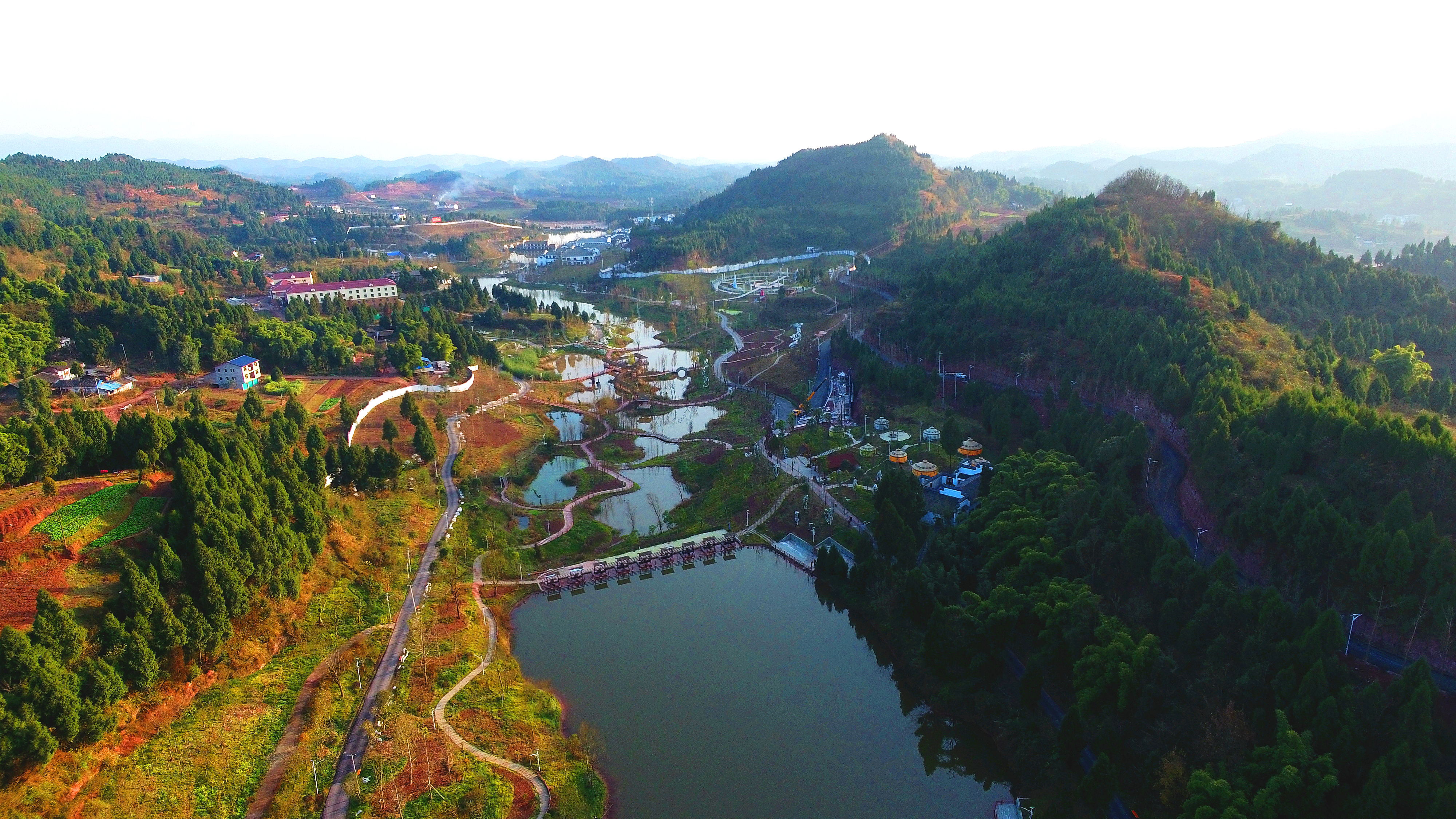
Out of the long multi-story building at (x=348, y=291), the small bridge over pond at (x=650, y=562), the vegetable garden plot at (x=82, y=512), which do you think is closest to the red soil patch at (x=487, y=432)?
the small bridge over pond at (x=650, y=562)

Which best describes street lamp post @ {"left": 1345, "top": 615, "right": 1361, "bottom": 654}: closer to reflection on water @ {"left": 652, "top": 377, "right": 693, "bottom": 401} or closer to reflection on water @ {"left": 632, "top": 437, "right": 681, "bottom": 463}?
reflection on water @ {"left": 632, "top": 437, "right": 681, "bottom": 463}

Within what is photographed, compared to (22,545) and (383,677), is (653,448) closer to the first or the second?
(383,677)

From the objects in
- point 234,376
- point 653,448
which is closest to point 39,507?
point 234,376

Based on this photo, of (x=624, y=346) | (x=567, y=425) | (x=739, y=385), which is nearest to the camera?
(x=567, y=425)

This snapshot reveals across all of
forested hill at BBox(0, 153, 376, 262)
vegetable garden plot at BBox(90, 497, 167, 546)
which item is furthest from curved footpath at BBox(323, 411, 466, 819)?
forested hill at BBox(0, 153, 376, 262)

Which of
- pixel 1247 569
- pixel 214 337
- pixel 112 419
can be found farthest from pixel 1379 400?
pixel 214 337

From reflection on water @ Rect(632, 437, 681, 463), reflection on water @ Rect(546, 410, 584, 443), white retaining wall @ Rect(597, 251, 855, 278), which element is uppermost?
white retaining wall @ Rect(597, 251, 855, 278)
